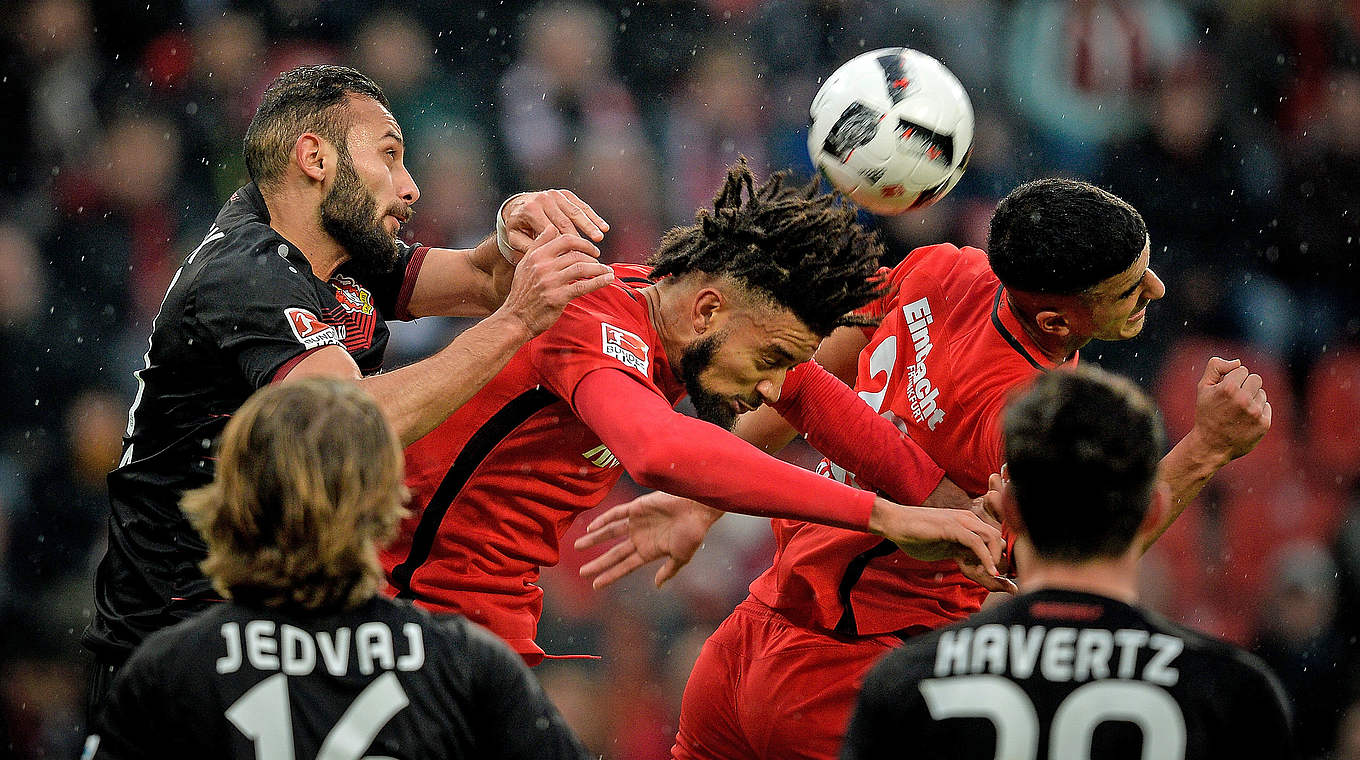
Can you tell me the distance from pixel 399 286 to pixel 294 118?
2.23 ft

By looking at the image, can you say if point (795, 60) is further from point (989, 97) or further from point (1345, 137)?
point (1345, 137)

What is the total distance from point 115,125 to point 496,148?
1.95 metres

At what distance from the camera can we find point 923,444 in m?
3.87

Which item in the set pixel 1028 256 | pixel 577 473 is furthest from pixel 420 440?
pixel 1028 256

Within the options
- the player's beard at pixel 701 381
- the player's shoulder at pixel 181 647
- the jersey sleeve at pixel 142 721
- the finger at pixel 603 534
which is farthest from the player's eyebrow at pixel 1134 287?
the jersey sleeve at pixel 142 721

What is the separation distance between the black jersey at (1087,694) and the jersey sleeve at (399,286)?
2.67 m

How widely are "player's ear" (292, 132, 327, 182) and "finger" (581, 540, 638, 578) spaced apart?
4.54 feet

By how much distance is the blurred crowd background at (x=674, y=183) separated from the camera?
627 centimetres

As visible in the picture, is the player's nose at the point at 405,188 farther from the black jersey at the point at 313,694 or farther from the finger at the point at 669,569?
the black jersey at the point at 313,694

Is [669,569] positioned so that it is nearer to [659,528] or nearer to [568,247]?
[659,528]

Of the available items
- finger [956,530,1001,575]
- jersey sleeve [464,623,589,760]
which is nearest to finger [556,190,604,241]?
finger [956,530,1001,575]

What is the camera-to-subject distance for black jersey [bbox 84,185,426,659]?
3391 millimetres

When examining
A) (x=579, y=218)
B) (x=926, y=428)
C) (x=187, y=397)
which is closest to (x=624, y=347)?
(x=579, y=218)

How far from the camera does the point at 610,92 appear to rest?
24.6ft
